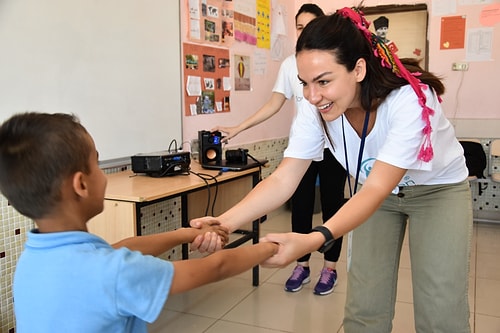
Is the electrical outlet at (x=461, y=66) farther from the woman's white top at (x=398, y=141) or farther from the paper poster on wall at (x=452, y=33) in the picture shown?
the woman's white top at (x=398, y=141)

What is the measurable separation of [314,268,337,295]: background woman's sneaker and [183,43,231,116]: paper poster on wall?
4.37 feet

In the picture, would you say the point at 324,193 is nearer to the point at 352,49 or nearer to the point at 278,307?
the point at 278,307

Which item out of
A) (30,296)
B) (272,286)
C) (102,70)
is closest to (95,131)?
(102,70)

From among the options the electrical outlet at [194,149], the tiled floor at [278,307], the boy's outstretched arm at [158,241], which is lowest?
the tiled floor at [278,307]

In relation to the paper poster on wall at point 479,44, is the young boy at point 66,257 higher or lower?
lower

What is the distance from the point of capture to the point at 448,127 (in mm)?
1576

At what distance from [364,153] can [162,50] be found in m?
1.77

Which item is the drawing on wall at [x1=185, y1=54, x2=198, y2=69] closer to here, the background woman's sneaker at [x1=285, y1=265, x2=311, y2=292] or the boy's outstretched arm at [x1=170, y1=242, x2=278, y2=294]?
the background woman's sneaker at [x1=285, y1=265, x2=311, y2=292]

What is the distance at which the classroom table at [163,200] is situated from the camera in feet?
6.73

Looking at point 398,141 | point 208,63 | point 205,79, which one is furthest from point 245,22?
point 398,141

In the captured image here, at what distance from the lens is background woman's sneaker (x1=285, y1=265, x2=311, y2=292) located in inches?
115

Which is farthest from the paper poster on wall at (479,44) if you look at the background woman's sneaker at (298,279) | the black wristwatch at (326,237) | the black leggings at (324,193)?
the black wristwatch at (326,237)

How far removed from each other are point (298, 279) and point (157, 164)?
1.12 m

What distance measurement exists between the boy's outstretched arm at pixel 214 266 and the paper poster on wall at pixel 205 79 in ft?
7.12
